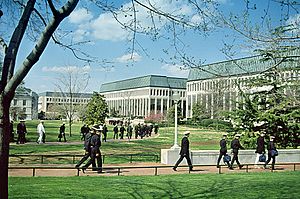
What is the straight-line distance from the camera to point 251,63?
11.2 m

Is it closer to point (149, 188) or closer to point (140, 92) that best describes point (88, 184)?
point (149, 188)

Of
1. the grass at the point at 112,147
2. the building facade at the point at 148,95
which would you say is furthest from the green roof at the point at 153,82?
the grass at the point at 112,147

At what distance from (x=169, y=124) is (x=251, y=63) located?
7994 centimetres

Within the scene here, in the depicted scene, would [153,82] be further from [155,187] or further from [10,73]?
[10,73]

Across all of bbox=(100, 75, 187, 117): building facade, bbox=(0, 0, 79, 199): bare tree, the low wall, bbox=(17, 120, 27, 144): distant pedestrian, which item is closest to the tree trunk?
bbox=(0, 0, 79, 199): bare tree

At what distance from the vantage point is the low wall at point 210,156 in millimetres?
17766

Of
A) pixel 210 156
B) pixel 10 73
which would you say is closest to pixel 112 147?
pixel 210 156

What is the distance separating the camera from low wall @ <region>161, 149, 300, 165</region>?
58.3 feet

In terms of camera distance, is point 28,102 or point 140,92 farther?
point 140,92

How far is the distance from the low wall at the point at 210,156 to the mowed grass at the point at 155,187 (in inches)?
169

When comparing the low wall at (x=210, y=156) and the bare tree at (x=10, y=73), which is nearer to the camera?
the bare tree at (x=10, y=73)

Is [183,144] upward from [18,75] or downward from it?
downward

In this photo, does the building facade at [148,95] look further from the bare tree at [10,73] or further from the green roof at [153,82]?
the bare tree at [10,73]

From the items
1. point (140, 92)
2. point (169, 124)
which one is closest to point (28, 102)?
point (140, 92)
